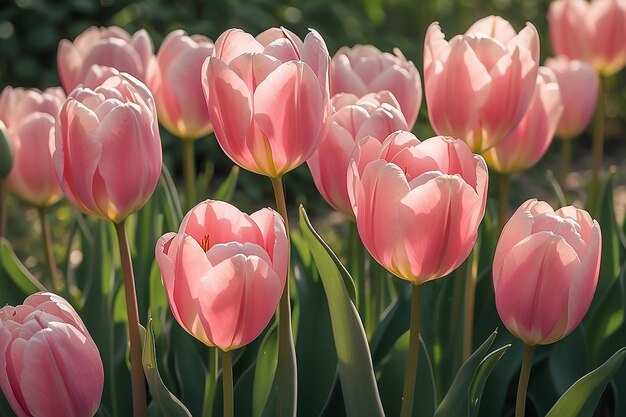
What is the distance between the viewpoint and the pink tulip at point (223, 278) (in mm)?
999

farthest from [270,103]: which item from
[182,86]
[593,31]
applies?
[593,31]

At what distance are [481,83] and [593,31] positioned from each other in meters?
0.89

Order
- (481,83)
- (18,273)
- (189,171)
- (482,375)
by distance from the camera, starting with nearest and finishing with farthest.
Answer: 1. (482,375)
2. (481,83)
3. (18,273)
4. (189,171)

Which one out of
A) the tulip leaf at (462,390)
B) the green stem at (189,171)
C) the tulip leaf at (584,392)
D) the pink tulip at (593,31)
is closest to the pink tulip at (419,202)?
the tulip leaf at (462,390)

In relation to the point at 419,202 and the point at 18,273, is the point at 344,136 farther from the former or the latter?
the point at 18,273

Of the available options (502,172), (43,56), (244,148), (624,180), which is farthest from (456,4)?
(244,148)

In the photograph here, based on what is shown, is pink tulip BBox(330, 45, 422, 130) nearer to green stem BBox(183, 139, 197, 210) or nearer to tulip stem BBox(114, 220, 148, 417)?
green stem BBox(183, 139, 197, 210)

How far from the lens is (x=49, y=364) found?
103cm

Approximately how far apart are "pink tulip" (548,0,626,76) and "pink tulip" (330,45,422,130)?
2.41 feet

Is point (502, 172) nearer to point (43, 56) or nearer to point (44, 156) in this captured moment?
point (44, 156)

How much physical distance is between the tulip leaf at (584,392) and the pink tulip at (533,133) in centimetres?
49

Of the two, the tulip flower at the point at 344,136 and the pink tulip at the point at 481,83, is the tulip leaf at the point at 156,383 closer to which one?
the tulip flower at the point at 344,136

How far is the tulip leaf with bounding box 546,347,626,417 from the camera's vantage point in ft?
3.77

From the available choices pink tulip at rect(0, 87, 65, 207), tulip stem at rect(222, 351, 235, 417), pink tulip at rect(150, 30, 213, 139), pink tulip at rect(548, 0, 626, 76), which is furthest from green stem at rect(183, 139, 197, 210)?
pink tulip at rect(548, 0, 626, 76)
